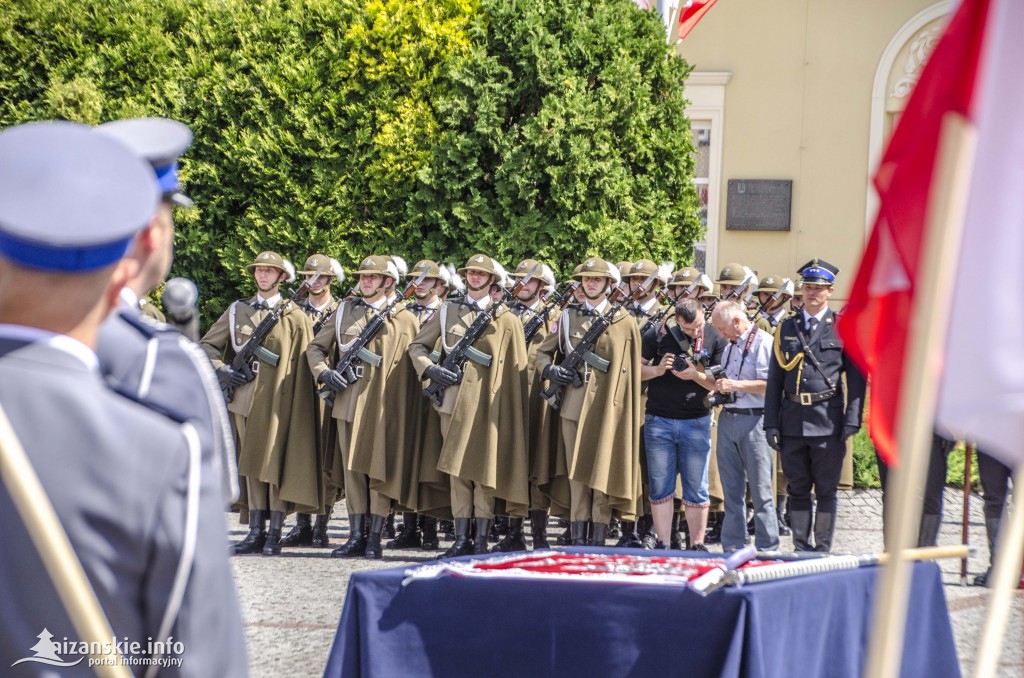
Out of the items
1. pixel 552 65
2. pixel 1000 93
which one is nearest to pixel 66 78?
pixel 552 65

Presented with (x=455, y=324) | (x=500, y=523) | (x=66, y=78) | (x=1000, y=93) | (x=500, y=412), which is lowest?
(x=500, y=523)

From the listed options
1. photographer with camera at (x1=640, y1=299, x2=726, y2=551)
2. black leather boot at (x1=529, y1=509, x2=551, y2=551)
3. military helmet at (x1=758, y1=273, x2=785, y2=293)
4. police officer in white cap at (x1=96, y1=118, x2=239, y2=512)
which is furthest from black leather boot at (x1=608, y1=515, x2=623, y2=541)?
police officer in white cap at (x1=96, y1=118, x2=239, y2=512)

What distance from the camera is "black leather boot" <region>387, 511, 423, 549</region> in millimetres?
10719

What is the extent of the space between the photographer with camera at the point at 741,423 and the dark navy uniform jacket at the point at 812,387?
249 millimetres

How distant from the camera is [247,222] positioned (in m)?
14.6

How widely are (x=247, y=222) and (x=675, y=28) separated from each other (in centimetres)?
536

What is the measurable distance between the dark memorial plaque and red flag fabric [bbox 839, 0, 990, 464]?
15930 mm

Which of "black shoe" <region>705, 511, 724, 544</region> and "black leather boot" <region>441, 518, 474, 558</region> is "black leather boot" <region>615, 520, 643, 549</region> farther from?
"black leather boot" <region>441, 518, 474, 558</region>

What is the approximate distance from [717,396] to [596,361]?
1063 mm

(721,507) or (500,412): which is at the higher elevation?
(500,412)

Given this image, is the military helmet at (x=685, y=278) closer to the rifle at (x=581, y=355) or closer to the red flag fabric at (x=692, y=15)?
the rifle at (x=581, y=355)

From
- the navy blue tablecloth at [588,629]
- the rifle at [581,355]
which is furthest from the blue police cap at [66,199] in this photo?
the rifle at [581,355]

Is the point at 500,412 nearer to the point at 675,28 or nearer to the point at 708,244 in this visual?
the point at 675,28

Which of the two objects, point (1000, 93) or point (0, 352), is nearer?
point (0, 352)
